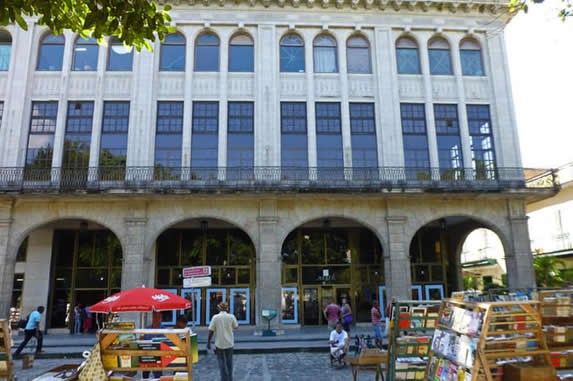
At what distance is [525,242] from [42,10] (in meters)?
20.3

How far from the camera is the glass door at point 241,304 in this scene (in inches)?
828

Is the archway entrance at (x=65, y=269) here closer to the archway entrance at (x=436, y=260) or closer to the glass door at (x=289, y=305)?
the glass door at (x=289, y=305)

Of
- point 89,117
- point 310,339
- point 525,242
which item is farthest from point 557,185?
point 89,117

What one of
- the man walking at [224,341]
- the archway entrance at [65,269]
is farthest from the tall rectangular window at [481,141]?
the archway entrance at [65,269]

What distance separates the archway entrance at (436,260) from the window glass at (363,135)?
5.34m

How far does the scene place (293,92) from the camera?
20625 millimetres

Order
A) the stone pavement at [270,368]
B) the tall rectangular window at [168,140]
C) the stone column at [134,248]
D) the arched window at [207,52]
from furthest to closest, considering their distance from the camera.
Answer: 1. the arched window at [207,52]
2. the tall rectangular window at [168,140]
3. the stone column at [134,248]
4. the stone pavement at [270,368]

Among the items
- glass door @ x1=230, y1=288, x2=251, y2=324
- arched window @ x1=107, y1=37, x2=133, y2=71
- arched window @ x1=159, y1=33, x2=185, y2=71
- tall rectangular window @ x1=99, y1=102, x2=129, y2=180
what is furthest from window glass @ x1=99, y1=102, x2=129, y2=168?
glass door @ x1=230, y1=288, x2=251, y2=324

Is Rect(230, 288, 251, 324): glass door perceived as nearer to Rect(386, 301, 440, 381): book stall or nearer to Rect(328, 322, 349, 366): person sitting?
Rect(328, 322, 349, 366): person sitting

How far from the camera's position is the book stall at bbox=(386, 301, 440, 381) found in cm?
762

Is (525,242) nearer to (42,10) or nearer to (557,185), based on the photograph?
(557,185)

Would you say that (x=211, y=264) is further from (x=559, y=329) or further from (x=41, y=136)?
(x=559, y=329)

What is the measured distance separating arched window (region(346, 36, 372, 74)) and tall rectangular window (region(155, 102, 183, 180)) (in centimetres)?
867

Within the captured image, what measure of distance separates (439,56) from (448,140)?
451cm
